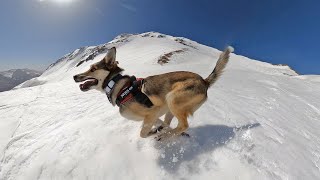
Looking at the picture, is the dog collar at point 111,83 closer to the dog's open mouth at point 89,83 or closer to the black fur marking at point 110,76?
the black fur marking at point 110,76

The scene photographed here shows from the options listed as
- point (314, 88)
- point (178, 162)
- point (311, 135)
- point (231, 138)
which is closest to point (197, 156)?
point (178, 162)

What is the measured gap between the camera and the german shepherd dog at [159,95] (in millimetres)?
7600

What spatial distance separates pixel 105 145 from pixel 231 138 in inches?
127

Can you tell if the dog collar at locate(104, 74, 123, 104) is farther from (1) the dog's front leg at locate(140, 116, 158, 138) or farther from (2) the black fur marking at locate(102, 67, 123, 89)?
(1) the dog's front leg at locate(140, 116, 158, 138)

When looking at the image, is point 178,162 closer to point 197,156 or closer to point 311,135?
point 197,156

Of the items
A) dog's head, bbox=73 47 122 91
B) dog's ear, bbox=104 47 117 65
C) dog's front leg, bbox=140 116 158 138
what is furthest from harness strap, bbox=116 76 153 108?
dog's ear, bbox=104 47 117 65

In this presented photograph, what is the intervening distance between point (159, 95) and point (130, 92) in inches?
29.8

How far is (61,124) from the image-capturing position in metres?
10.4

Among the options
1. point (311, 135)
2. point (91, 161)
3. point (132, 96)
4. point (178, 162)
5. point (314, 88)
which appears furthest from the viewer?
point (314, 88)

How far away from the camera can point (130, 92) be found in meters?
7.92

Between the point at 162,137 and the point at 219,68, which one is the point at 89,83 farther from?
the point at 219,68

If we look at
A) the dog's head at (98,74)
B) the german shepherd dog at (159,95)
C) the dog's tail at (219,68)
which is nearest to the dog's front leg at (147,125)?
the german shepherd dog at (159,95)

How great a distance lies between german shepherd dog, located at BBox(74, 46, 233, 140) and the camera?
24.9 ft

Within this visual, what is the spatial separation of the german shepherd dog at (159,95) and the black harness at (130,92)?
0.22 feet
